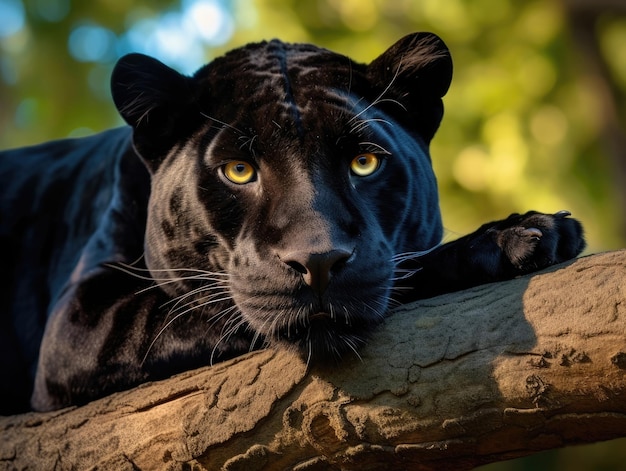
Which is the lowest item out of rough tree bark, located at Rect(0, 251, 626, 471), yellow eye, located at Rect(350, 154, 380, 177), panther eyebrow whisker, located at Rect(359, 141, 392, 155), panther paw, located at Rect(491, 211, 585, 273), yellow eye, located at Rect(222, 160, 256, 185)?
rough tree bark, located at Rect(0, 251, 626, 471)

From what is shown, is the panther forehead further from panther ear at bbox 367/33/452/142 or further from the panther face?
panther ear at bbox 367/33/452/142

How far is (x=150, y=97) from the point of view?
4.02 m

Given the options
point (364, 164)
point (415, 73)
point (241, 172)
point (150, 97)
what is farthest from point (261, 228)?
point (415, 73)

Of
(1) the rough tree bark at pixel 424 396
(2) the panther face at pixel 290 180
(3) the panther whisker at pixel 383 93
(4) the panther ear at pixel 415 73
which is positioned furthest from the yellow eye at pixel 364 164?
(1) the rough tree bark at pixel 424 396

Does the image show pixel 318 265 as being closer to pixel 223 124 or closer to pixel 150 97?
pixel 223 124

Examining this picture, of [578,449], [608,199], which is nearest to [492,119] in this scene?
[608,199]

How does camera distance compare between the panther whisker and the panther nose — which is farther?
the panther whisker

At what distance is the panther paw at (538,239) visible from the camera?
3.26 m

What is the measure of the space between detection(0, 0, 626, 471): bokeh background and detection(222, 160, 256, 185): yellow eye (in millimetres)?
5981

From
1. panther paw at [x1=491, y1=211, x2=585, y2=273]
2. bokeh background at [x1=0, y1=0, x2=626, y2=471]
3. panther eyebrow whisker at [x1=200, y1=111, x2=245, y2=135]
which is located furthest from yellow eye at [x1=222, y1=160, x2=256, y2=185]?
bokeh background at [x1=0, y1=0, x2=626, y2=471]

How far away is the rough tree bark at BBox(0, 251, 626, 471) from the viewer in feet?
9.21

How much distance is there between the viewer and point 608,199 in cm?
1031

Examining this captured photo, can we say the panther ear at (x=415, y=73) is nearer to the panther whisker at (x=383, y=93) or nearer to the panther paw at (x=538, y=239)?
the panther whisker at (x=383, y=93)

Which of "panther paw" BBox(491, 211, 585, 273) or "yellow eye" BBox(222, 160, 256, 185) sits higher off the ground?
"yellow eye" BBox(222, 160, 256, 185)
